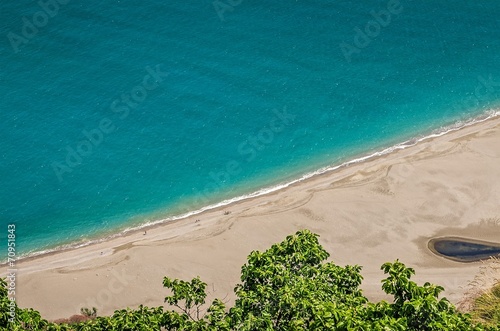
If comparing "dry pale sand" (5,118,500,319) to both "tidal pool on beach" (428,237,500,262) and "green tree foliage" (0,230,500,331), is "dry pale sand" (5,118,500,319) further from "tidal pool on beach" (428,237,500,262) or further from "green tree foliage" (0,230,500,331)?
"green tree foliage" (0,230,500,331)

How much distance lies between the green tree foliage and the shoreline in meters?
20.0

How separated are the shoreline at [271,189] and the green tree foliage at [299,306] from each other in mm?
19957

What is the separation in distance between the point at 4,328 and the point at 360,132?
121 feet

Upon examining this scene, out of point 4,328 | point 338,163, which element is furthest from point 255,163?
point 4,328

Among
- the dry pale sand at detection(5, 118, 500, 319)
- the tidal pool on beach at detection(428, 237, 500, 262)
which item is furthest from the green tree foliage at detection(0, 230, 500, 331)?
the tidal pool on beach at detection(428, 237, 500, 262)

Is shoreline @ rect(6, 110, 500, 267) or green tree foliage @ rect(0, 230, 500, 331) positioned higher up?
shoreline @ rect(6, 110, 500, 267)

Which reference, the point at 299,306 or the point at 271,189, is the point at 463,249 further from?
the point at 299,306

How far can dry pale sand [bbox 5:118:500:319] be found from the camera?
4453cm

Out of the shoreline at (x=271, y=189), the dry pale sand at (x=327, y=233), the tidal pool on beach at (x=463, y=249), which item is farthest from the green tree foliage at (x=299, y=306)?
the shoreline at (x=271, y=189)

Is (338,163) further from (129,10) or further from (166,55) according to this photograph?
(129,10)

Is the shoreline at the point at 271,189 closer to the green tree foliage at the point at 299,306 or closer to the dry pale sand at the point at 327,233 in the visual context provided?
the dry pale sand at the point at 327,233

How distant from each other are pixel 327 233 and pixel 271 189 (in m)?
6.71

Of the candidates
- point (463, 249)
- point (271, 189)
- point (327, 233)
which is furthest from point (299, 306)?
point (271, 189)

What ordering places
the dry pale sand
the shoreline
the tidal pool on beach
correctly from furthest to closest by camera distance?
the shoreline
the tidal pool on beach
the dry pale sand
